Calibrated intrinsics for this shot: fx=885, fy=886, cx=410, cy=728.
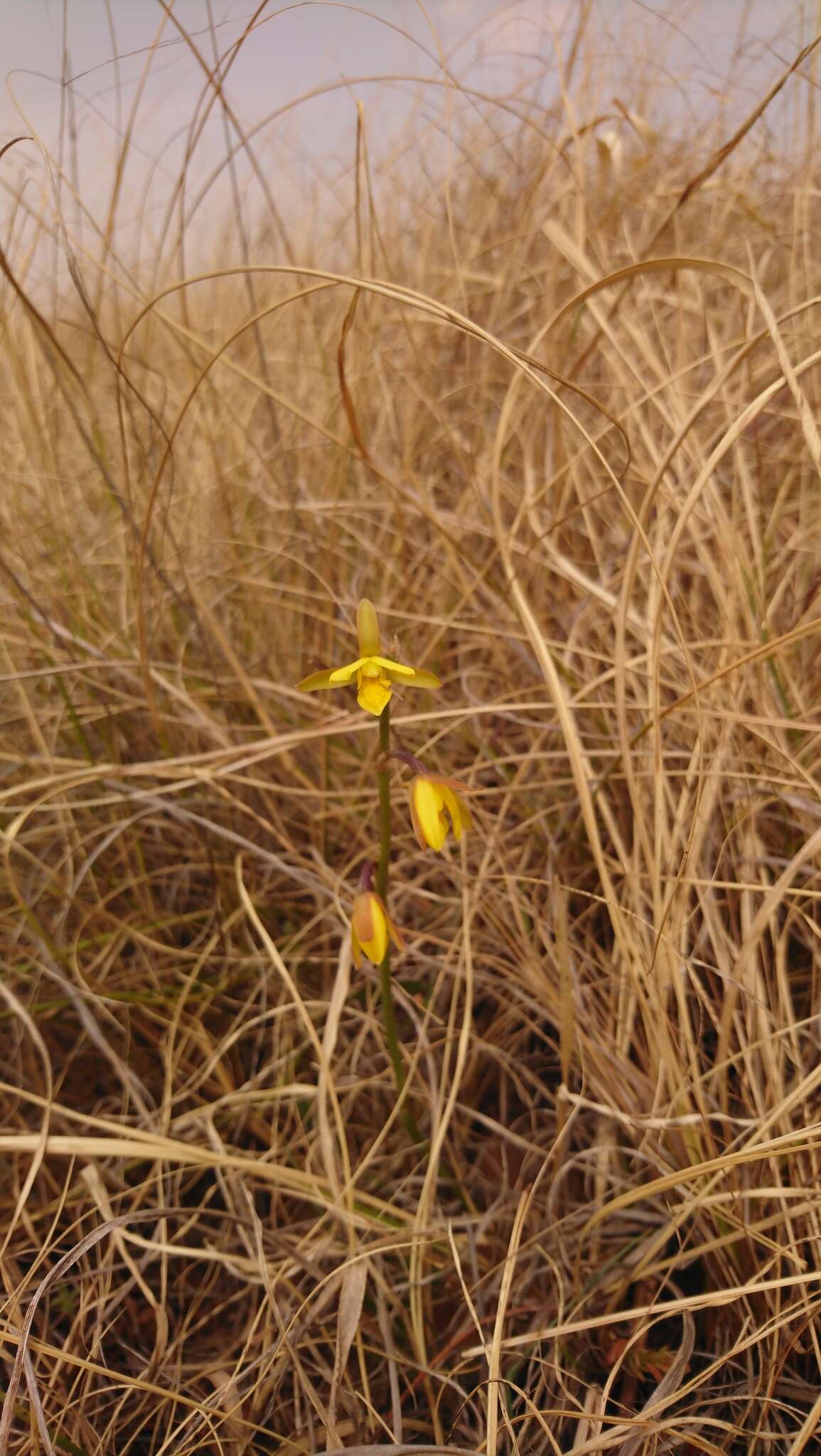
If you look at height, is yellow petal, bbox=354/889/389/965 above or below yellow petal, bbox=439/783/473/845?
below

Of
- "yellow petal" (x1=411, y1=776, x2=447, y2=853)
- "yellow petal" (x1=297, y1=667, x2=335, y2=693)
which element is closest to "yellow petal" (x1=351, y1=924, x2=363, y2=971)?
"yellow petal" (x1=411, y1=776, x2=447, y2=853)

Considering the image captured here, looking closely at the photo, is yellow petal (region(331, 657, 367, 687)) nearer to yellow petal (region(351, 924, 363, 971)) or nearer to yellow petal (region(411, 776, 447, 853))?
yellow petal (region(411, 776, 447, 853))

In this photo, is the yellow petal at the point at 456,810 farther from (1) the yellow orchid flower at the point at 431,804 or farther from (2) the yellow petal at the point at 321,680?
(2) the yellow petal at the point at 321,680

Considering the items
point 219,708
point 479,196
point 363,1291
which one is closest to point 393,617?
point 219,708

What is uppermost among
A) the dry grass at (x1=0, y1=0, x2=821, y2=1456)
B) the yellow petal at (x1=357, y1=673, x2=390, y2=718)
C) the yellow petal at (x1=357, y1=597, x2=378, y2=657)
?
the yellow petal at (x1=357, y1=597, x2=378, y2=657)

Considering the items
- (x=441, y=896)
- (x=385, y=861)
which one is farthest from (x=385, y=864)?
(x=441, y=896)

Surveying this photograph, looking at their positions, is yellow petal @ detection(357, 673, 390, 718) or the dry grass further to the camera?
the dry grass

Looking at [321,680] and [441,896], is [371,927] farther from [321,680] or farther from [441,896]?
[441,896]
